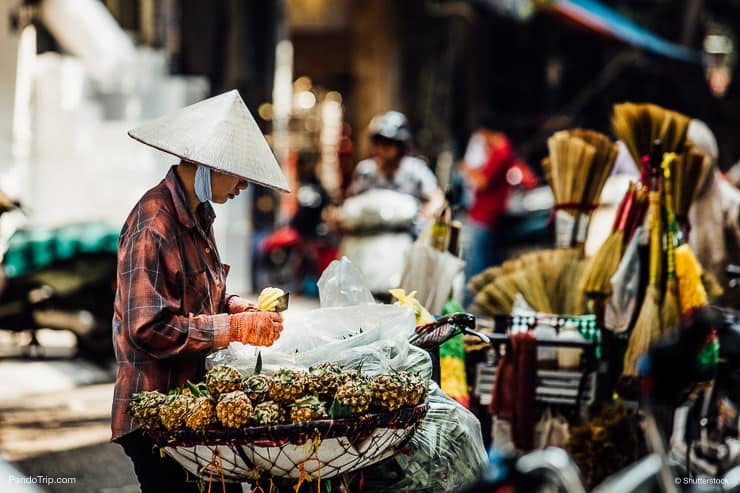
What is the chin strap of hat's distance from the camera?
4.66 m

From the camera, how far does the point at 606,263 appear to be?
661cm

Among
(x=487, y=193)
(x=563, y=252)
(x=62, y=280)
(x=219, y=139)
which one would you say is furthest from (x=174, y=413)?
(x=487, y=193)

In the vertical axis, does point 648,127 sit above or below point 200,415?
above

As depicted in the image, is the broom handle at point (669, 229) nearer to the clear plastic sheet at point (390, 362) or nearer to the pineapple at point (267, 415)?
the clear plastic sheet at point (390, 362)

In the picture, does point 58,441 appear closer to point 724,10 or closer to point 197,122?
point 197,122

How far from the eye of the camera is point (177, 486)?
4.69m

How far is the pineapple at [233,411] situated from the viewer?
13.6 feet

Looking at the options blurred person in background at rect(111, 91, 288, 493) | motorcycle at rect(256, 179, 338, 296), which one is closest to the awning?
motorcycle at rect(256, 179, 338, 296)

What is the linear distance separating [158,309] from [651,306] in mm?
2787

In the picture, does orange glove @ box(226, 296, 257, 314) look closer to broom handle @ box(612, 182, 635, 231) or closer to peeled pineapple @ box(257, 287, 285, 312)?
peeled pineapple @ box(257, 287, 285, 312)

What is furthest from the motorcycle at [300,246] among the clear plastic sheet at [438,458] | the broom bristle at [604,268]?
the clear plastic sheet at [438,458]

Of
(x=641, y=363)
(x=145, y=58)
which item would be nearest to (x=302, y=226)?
(x=145, y=58)

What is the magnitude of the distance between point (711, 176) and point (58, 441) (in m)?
A: 4.43

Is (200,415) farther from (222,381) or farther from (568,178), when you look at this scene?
(568,178)
